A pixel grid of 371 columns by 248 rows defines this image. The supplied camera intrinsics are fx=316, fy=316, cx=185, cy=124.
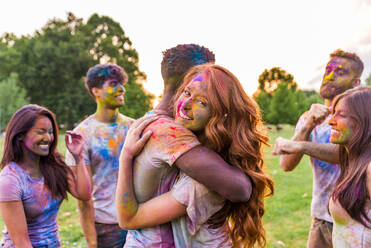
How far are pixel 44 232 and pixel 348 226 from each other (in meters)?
2.31

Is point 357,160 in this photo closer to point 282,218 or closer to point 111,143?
point 111,143

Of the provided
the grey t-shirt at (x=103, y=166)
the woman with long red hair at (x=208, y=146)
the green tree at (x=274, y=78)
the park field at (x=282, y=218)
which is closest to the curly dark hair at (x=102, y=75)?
the grey t-shirt at (x=103, y=166)

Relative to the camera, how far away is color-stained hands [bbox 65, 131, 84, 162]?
3.04 m

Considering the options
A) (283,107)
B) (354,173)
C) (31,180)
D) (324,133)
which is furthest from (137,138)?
(283,107)

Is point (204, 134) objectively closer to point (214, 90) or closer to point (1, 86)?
point (214, 90)

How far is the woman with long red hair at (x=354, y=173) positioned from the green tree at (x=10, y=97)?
119 ft

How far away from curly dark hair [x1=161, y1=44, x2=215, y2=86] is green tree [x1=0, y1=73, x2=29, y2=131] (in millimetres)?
35569

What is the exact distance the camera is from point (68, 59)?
99.8ft

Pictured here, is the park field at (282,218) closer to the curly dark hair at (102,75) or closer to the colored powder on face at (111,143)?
the colored powder on face at (111,143)

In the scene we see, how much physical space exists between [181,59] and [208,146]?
0.62 metres

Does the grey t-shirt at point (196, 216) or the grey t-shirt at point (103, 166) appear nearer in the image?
the grey t-shirt at point (196, 216)

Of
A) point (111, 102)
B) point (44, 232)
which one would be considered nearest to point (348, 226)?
point (44, 232)

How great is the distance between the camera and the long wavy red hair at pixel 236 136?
178cm

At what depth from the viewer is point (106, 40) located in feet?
101
